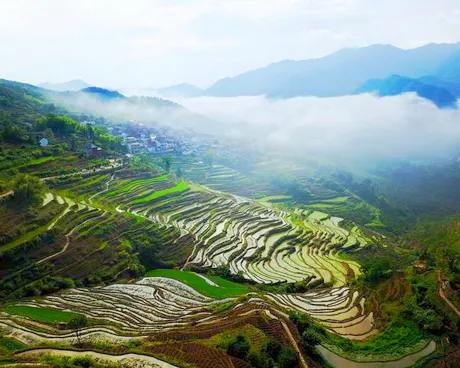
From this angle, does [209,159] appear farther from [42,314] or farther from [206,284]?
[42,314]

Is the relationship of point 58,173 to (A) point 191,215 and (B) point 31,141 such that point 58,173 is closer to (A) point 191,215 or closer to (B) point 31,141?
(B) point 31,141

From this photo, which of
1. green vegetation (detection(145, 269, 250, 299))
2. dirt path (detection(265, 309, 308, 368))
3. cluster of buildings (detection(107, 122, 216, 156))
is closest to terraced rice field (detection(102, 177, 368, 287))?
green vegetation (detection(145, 269, 250, 299))

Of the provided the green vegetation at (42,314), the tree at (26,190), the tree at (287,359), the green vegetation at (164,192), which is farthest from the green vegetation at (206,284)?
the green vegetation at (164,192)

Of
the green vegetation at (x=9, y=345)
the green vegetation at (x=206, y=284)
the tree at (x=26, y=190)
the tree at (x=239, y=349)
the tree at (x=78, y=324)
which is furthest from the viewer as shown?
the tree at (x=26, y=190)

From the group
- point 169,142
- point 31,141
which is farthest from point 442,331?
point 169,142

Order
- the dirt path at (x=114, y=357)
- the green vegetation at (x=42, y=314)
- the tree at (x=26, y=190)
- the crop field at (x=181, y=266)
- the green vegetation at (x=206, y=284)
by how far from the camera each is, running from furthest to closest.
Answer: the tree at (x=26, y=190) < the green vegetation at (x=206, y=284) < the green vegetation at (x=42, y=314) < the crop field at (x=181, y=266) < the dirt path at (x=114, y=357)

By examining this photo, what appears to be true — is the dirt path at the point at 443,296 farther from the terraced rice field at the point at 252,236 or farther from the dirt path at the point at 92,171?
the dirt path at the point at 92,171
